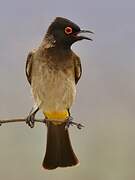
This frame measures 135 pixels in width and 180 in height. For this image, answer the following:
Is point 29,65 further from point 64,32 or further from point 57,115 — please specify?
point 64,32

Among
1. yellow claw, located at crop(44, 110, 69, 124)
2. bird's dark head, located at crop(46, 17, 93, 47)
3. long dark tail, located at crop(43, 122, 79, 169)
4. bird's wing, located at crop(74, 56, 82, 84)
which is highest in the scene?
bird's dark head, located at crop(46, 17, 93, 47)

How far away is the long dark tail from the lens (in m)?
1.29

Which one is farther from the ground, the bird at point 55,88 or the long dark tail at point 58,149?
the bird at point 55,88

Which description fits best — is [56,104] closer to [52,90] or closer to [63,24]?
[52,90]

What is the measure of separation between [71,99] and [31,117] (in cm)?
19

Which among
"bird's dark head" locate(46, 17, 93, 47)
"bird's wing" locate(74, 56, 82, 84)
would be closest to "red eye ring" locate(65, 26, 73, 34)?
"bird's dark head" locate(46, 17, 93, 47)

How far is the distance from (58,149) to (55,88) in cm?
16

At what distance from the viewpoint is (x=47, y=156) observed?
129 cm

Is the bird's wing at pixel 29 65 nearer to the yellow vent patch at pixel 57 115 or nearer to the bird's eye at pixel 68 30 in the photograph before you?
the yellow vent patch at pixel 57 115

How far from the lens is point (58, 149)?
4.39ft

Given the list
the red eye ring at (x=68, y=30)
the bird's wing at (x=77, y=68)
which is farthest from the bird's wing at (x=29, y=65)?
the red eye ring at (x=68, y=30)

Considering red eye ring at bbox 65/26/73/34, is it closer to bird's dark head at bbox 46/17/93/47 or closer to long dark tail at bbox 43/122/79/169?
bird's dark head at bbox 46/17/93/47

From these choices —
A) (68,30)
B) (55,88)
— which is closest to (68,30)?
(68,30)

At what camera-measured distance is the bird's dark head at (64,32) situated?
3.89ft
